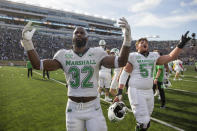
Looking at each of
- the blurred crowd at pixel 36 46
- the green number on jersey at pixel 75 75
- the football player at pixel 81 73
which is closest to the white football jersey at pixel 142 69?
the football player at pixel 81 73

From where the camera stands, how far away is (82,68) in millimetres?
2379

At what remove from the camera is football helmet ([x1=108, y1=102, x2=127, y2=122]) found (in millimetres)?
2885

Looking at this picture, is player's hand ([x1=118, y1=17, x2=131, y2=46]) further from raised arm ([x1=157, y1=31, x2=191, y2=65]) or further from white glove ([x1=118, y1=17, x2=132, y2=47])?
raised arm ([x1=157, y1=31, x2=191, y2=65])

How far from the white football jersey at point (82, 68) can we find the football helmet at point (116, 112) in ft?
2.30

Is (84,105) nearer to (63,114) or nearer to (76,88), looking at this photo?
(76,88)

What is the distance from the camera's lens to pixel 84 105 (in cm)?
231

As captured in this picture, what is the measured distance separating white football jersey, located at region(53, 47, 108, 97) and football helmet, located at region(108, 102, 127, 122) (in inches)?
27.6

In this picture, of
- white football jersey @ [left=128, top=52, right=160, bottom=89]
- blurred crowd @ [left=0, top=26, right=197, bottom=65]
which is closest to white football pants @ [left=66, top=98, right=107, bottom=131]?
white football jersey @ [left=128, top=52, right=160, bottom=89]

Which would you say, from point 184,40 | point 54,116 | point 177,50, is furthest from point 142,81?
point 54,116

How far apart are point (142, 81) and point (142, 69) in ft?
0.83

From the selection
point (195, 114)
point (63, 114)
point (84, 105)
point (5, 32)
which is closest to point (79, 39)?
point (84, 105)

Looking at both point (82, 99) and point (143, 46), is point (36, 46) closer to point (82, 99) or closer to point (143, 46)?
point (143, 46)

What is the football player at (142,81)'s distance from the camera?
10.4 feet

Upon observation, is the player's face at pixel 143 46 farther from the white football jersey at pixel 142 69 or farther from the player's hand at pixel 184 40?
the player's hand at pixel 184 40
